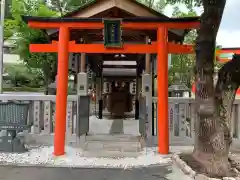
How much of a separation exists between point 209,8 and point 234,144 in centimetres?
414

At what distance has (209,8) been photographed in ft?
20.3

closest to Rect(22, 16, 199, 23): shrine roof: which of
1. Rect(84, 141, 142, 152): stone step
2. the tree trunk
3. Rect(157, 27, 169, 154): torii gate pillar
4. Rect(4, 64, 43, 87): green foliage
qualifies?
Rect(157, 27, 169, 154): torii gate pillar

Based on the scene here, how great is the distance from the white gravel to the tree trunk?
4.22 ft

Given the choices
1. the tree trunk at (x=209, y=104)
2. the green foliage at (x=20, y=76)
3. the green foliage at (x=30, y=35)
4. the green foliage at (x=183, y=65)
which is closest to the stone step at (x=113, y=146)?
the tree trunk at (x=209, y=104)

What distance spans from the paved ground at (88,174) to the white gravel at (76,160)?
328 mm

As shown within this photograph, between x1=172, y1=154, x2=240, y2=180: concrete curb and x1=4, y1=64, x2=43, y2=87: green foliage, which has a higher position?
x1=4, y1=64, x2=43, y2=87: green foliage

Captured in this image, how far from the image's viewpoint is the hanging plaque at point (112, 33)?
7660 millimetres

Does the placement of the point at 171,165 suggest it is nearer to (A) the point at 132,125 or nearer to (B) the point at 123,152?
(B) the point at 123,152

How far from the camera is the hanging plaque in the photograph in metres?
7.66

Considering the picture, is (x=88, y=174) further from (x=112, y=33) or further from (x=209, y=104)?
(x=112, y=33)

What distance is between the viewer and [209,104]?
20.7 ft

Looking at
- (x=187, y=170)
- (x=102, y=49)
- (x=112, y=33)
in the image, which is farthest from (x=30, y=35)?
(x=187, y=170)

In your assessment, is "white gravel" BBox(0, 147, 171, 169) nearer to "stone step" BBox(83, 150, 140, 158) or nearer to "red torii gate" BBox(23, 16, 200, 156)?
"stone step" BBox(83, 150, 140, 158)

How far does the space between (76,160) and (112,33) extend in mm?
3140
